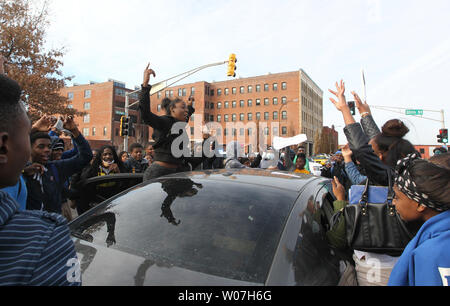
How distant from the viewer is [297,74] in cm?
5666

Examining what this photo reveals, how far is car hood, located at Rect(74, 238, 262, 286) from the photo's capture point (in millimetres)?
1386

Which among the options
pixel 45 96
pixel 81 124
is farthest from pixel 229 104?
pixel 45 96

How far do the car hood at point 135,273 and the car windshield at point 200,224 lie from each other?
4 centimetres

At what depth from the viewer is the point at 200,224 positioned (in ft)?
6.04

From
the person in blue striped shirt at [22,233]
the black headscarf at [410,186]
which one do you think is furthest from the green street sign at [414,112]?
the person in blue striped shirt at [22,233]

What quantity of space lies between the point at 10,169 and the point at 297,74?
60006 millimetres

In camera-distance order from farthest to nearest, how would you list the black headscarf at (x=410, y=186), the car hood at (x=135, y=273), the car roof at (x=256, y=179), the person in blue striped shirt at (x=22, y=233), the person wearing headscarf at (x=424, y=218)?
1. the car roof at (x=256, y=179)
2. the black headscarf at (x=410, y=186)
3. the car hood at (x=135, y=273)
4. the person wearing headscarf at (x=424, y=218)
5. the person in blue striped shirt at (x=22, y=233)

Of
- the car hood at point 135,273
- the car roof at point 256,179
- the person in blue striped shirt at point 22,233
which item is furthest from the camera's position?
the car roof at point 256,179

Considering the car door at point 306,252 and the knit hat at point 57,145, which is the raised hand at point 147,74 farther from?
the car door at point 306,252

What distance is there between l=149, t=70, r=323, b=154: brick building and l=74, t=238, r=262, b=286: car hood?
172 ft

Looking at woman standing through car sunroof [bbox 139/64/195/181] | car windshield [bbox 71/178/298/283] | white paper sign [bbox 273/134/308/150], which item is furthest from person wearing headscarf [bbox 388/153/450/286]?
white paper sign [bbox 273/134/308/150]

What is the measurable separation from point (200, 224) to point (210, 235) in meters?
0.12

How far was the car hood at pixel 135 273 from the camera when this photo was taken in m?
1.39
